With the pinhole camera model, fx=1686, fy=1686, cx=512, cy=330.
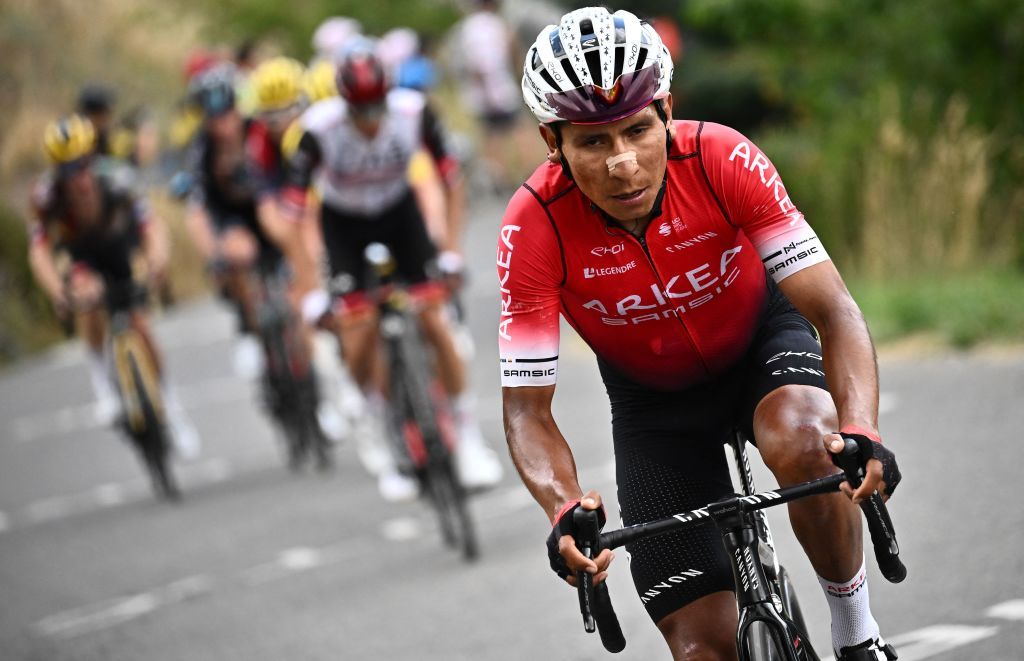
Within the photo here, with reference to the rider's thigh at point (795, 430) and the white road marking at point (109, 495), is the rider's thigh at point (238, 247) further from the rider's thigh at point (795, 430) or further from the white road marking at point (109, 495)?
the rider's thigh at point (795, 430)

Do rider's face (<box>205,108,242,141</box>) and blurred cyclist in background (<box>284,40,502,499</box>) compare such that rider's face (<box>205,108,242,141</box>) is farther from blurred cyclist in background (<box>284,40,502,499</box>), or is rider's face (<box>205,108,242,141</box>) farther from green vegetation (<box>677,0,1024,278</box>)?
green vegetation (<box>677,0,1024,278</box>)

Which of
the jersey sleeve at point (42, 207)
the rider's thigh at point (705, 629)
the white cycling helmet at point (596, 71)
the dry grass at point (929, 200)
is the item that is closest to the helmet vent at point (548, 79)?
the white cycling helmet at point (596, 71)

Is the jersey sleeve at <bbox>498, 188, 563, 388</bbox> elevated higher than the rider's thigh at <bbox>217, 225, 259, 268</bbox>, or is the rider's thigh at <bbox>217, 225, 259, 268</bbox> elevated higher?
the jersey sleeve at <bbox>498, 188, 563, 388</bbox>

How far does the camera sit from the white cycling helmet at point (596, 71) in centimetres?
409

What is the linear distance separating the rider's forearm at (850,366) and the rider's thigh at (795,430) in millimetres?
104

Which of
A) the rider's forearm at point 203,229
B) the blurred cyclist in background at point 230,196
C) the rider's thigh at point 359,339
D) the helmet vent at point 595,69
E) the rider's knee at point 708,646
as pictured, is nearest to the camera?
the helmet vent at point 595,69

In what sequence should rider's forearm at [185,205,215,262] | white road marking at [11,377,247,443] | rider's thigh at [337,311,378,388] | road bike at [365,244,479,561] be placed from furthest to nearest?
1. white road marking at [11,377,247,443]
2. rider's forearm at [185,205,215,262]
3. rider's thigh at [337,311,378,388]
4. road bike at [365,244,479,561]

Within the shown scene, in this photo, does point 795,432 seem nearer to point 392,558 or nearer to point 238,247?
point 392,558

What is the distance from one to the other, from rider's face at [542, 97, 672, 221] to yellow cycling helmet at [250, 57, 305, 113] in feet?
26.4

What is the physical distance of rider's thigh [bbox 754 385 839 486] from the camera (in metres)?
4.11

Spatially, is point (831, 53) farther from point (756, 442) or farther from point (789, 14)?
point (756, 442)

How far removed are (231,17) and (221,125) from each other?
16369 mm

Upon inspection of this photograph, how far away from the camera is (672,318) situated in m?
4.52

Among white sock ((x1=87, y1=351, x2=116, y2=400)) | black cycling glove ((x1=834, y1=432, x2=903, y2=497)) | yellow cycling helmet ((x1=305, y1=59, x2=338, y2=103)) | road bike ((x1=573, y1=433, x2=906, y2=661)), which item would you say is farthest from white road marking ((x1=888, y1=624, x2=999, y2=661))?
white sock ((x1=87, y1=351, x2=116, y2=400))
